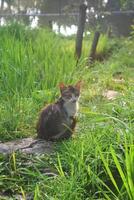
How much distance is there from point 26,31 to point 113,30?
542 centimetres

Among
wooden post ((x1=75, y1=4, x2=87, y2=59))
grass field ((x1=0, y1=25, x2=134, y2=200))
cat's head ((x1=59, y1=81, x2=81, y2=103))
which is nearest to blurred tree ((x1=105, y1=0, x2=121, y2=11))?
wooden post ((x1=75, y1=4, x2=87, y2=59))

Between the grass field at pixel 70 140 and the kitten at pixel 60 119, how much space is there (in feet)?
0.40

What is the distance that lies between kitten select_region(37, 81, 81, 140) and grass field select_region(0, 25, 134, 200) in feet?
0.40

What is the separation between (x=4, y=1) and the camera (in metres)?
15.4

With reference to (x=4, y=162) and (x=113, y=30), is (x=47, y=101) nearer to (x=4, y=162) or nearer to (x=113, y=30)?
(x=4, y=162)

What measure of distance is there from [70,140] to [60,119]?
256 millimetres

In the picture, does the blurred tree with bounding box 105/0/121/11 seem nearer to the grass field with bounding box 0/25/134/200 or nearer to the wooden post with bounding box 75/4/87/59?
the wooden post with bounding box 75/4/87/59

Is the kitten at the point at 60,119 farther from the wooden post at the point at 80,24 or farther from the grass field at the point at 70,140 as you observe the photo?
the wooden post at the point at 80,24

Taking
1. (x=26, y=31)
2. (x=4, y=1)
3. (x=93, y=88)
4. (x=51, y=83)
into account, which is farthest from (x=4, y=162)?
(x=4, y=1)

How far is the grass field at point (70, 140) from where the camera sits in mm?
2650

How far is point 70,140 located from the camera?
11.6 ft

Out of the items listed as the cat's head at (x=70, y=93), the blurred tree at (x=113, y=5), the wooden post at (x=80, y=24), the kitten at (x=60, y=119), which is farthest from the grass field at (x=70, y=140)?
the blurred tree at (x=113, y=5)

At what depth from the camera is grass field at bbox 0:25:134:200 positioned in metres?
2.65

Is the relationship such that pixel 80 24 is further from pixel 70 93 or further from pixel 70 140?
pixel 70 140
